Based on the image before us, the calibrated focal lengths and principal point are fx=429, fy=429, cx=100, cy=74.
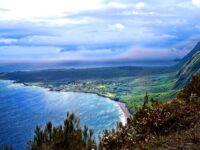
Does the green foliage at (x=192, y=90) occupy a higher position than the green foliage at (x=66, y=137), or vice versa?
the green foliage at (x=192, y=90)

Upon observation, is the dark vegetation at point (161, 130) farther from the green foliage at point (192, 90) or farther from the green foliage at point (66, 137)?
the green foliage at point (66, 137)

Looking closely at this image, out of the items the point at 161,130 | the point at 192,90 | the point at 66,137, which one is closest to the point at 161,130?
the point at 161,130

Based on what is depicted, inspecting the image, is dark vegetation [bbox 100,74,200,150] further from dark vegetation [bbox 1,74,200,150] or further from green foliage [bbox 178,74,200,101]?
green foliage [bbox 178,74,200,101]

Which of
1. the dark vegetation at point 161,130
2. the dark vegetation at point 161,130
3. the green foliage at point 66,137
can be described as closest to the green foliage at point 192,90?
the dark vegetation at point 161,130

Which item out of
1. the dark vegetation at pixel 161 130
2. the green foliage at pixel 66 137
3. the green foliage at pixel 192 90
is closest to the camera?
the dark vegetation at pixel 161 130

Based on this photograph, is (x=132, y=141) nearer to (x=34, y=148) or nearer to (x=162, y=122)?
(x=162, y=122)

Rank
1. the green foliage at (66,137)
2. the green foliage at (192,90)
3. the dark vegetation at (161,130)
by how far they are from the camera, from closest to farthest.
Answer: the dark vegetation at (161,130), the green foliage at (66,137), the green foliage at (192,90)

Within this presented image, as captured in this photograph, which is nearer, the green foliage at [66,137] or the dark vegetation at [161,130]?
the dark vegetation at [161,130]

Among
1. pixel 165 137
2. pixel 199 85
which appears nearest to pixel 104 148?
pixel 165 137

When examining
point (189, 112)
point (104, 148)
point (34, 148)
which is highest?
point (189, 112)
